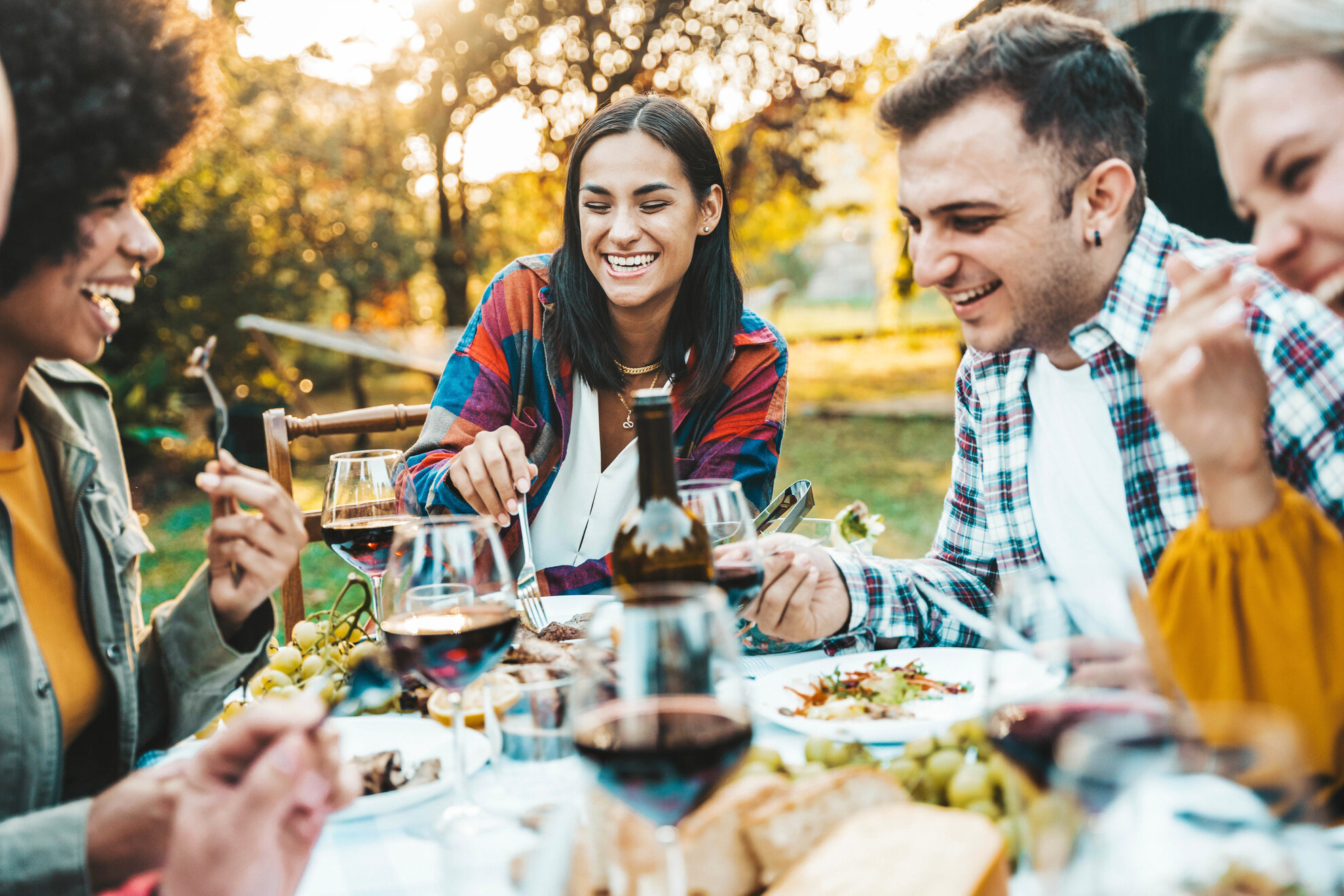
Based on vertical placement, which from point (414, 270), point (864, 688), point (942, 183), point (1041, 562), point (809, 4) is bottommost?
point (864, 688)

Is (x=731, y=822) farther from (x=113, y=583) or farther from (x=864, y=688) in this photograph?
(x=113, y=583)

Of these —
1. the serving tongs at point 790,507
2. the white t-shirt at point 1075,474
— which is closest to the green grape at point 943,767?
the serving tongs at point 790,507

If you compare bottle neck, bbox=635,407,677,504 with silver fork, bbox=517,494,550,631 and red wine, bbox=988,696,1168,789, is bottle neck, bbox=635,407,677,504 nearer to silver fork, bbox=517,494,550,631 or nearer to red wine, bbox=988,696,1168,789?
silver fork, bbox=517,494,550,631

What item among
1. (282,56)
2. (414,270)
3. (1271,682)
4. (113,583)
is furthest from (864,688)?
(414,270)

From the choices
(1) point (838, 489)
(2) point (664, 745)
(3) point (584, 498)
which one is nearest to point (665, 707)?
(2) point (664, 745)

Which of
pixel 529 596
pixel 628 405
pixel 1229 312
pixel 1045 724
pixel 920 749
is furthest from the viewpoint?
pixel 628 405

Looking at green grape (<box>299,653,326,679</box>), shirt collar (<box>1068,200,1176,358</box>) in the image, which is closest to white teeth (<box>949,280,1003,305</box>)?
shirt collar (<box>1068,200,1176,358</box>)

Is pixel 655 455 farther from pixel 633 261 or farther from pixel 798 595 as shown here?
pixel 633 261

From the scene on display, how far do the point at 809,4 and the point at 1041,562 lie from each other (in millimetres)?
10941

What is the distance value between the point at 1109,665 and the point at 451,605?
0.73 metres

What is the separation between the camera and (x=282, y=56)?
33.1 ft

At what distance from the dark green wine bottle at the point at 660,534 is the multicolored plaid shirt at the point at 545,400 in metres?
1.14

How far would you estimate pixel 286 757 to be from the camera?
838mm

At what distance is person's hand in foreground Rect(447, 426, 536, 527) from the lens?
6.26ft
